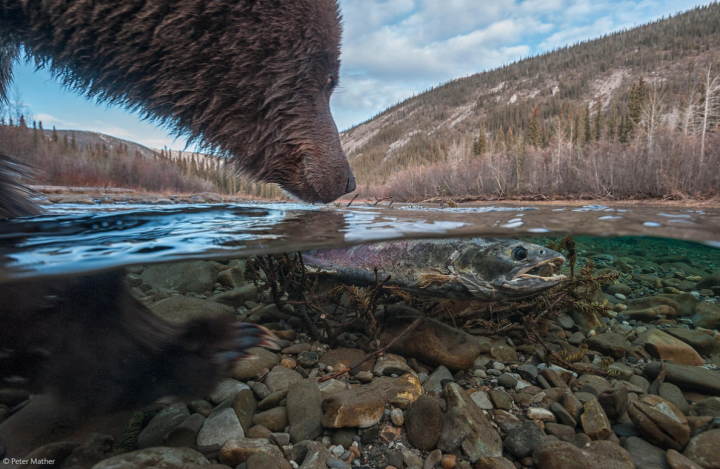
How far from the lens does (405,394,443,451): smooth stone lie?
1.91m

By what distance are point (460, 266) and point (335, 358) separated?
1.29 metres

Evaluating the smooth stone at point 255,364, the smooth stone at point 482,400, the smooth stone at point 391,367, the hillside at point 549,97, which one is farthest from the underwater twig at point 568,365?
the hillside at point 549,97

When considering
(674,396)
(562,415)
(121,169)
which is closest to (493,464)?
(562,415)

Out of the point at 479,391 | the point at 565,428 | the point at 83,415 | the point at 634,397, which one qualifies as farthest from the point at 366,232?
the point at 634,397

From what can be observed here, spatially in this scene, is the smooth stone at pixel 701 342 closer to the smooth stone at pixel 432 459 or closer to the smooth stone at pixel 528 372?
the smooth stone at pixel 528 372

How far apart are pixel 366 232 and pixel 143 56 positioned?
2273mm

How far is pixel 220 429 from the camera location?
1901 mm

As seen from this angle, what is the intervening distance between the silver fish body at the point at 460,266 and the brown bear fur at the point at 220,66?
3.22ft

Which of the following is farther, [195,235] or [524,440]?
[195,235]

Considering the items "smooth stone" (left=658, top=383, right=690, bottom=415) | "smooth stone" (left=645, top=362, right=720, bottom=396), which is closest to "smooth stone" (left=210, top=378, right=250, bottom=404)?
"smooth stone" (left=658, top=383, right=690, bottom=415)

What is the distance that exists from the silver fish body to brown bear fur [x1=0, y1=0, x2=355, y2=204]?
0.98 m

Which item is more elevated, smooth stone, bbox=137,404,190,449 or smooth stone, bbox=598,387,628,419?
smooth stone, bbox=137,404,190,449

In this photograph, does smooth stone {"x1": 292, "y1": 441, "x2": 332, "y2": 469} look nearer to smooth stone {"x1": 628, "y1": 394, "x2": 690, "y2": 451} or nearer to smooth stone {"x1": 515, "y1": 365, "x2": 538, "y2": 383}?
smooth stone {"x1": 515, "y1": 365, "x2": 538, "y2": 383}

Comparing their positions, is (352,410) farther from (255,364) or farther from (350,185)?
(350,185)
